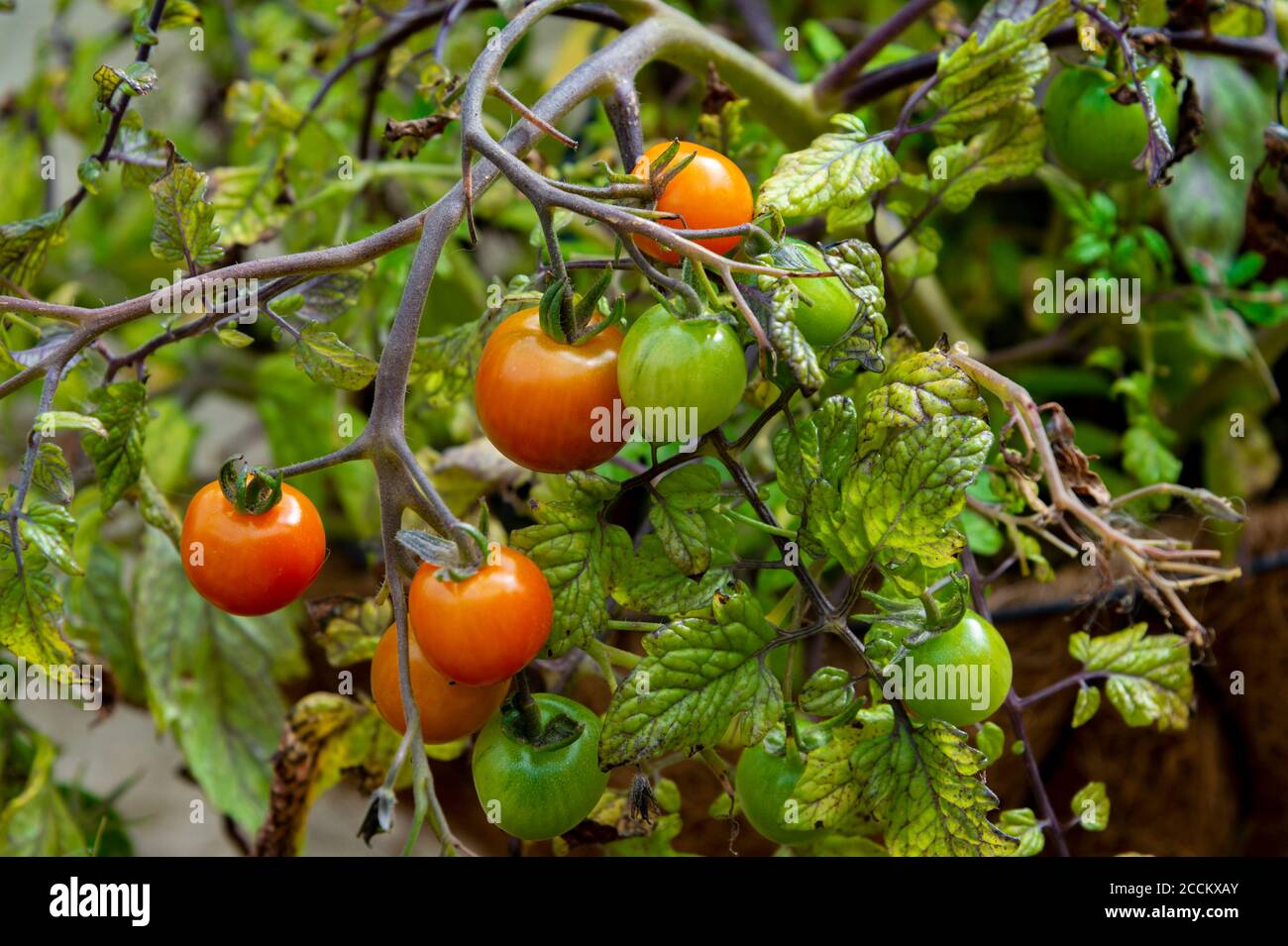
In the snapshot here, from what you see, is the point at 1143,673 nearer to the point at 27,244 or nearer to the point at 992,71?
the point at 992,71

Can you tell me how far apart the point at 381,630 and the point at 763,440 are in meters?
0.26

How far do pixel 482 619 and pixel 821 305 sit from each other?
0.13 meters

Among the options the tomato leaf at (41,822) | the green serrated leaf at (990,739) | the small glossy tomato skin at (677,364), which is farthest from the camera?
the tomato leaf at (41,822)

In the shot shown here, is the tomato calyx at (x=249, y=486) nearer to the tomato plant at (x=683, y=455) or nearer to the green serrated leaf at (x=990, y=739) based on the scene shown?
the tomato plant at (x=683, y=455)

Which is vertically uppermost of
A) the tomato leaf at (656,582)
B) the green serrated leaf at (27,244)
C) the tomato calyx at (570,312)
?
the green serrated leaf at (27,244)

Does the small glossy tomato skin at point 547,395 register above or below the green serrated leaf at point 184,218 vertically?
below

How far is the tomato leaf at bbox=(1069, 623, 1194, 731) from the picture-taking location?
0.40 metres

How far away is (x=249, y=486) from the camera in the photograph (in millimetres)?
300

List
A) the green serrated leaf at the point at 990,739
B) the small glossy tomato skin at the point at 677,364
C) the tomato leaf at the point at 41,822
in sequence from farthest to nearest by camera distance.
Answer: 1. the tomato leaf at the point at 41,822
2. the green serrated leaf at the point at 990,739
3. the small glossy tomato skin at the point at 677,364

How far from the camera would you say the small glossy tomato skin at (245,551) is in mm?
305

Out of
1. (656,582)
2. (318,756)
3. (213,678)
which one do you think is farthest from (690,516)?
(213,678)

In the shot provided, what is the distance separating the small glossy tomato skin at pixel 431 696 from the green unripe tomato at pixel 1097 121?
0.33m

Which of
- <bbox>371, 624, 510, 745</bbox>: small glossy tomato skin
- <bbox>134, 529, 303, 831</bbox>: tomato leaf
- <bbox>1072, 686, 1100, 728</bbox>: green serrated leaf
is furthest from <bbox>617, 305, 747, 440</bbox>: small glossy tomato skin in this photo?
<bbox>134, 529, 303, 831</bbox>: tomato leaf

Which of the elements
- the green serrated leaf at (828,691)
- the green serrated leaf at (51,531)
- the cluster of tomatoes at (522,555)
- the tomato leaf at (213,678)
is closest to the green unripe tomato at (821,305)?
the cluster of tomatoes at (522,555)
